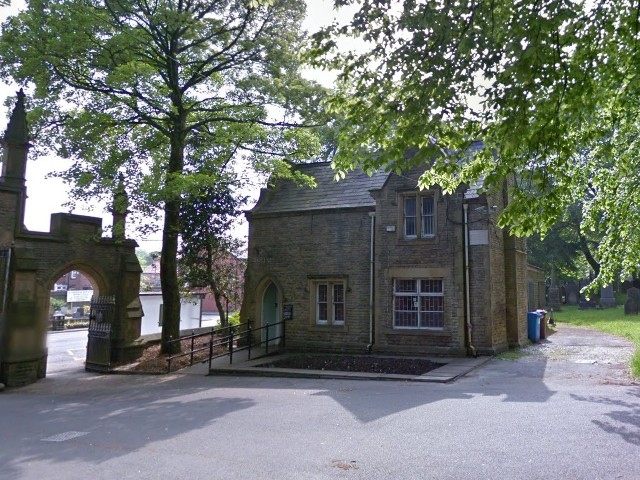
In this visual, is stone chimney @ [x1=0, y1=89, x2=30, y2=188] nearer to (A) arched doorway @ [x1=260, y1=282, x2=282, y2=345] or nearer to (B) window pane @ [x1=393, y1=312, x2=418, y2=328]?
(A) arched doorway @ [x1=260, y1=282, x2=282, y2=345]

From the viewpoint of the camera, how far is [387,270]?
59.4 feet

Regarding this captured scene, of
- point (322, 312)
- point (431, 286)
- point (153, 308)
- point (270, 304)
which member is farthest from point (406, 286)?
point (153, 308)

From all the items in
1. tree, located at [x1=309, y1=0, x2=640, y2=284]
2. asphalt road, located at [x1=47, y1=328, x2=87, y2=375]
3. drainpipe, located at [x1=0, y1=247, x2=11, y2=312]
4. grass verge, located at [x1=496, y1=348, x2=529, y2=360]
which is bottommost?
asphalt road, located at [x1=47, y1=328, x2=87, y2=375]

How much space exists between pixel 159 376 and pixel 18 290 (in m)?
4.92

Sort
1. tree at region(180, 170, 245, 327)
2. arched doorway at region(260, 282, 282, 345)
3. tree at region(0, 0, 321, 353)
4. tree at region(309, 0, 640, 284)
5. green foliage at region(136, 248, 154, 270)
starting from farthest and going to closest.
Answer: green foliage at region(136, 248, 154, 270)
tree at region(180, 170, 245, 327)
arched doorway at region(260, 282, 282, 345)
tree at region(0, 0, 321, 353)
tree at region(309, 0, 640, 284)

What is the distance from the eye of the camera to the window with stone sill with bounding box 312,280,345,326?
1919 centimetres

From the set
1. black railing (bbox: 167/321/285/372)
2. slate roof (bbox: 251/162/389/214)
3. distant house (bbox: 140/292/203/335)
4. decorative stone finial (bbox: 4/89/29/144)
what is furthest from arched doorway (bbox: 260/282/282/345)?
decorative stone finial (bbox: 4/89/29/144)

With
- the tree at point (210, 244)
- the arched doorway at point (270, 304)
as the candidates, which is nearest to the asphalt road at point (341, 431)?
the arched doorway at point (270, 304)

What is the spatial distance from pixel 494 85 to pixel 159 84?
14.0 m

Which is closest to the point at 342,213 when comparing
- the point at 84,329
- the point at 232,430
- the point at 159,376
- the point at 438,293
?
the point at 438,293

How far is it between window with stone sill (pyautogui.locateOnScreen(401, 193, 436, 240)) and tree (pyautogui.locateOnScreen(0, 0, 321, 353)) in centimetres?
390

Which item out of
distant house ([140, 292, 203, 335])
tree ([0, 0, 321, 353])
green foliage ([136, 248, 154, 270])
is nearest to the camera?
tree ([0, 0, 321, 353])

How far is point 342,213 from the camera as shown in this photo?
19469 mm

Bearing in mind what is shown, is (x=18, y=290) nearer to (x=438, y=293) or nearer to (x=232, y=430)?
(x=232, y=430)
